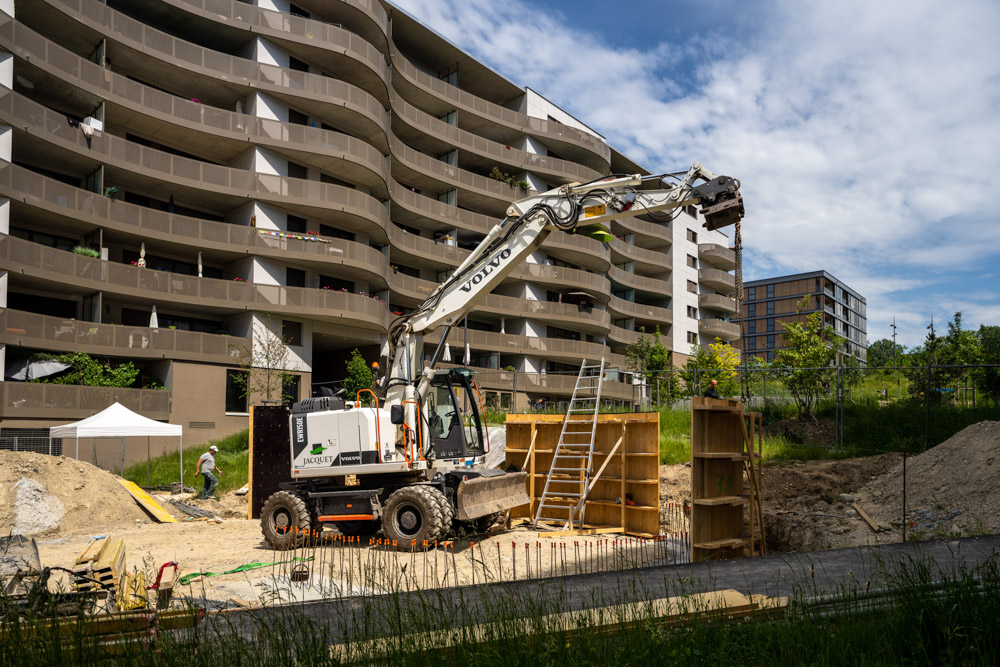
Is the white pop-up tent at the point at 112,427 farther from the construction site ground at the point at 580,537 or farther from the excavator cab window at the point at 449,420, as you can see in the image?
the excavator cab window at the point at 449,420

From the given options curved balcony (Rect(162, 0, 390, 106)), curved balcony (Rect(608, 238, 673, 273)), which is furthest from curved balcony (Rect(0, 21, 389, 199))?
curved balcony (Rect(608, 238, 673, 273))

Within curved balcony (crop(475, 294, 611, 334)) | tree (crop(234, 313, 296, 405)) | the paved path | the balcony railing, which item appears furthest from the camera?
curved balcony (crop(475, 294, 611, 334))

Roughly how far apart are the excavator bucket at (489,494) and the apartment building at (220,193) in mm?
12378

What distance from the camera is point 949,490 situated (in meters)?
13.1

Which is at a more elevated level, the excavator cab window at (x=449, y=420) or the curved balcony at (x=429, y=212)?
the curved balcony at (x=429, y=212)

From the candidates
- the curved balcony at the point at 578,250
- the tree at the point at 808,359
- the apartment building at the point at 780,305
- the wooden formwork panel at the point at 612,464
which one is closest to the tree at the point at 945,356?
the tree at the point at 808,359

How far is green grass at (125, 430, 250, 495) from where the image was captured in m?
23.8

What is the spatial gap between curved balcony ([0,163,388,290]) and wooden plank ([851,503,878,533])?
1028 inches

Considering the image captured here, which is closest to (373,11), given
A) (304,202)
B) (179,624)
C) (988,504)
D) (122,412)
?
(304,202)

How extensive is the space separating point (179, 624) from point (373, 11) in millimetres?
37706

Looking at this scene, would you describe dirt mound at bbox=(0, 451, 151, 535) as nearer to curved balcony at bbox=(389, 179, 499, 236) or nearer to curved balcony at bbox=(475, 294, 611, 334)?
curved balcony at bbox=(389, 179, 499, 236)

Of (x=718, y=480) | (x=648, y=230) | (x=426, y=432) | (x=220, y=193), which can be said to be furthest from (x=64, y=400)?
(x=648, y=230)

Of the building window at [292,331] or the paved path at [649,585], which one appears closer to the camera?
the paved path at [649,585]

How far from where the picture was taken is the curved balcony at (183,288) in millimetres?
27375
